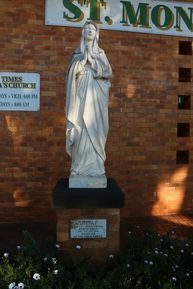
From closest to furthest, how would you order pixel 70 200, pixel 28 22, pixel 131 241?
1. pixel 70 200
2. pixel 131 241
3. pixel 28 22

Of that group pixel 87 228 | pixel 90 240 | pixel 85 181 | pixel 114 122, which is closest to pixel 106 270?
pixel 90 240

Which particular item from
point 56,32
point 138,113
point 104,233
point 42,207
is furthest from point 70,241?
point 56,32

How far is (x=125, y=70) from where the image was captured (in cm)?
704

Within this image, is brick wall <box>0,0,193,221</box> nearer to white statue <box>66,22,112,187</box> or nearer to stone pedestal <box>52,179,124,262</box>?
white statue <box>66,22,112,187</box>

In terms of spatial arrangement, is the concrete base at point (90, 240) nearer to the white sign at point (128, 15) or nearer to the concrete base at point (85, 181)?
the concrete base at point (85, 181)

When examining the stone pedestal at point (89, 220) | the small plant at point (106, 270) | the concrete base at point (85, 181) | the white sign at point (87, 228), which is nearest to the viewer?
the small plant at point (106, 270)

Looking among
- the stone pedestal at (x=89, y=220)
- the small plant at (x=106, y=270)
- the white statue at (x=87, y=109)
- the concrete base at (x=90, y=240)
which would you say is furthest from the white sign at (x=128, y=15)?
the small plant at (x=106, y=270)

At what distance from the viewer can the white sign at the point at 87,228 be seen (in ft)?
15.6

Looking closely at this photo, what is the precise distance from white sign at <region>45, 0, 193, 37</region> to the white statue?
2.01m

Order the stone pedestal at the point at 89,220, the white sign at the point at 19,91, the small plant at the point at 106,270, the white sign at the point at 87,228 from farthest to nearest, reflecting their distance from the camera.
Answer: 1. the white sign at the point at 19,91
2. the white sign at the point at 87,228
3. the stone pedestal at the point at 89,220
4. the small plant at the point at 106,270

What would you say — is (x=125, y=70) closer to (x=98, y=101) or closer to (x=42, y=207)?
(x=98, y=101)

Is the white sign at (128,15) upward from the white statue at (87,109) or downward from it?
upward

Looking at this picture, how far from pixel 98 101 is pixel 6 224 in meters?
3.02

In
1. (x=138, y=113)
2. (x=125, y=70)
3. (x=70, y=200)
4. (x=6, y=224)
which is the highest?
(x=125, y=70)
